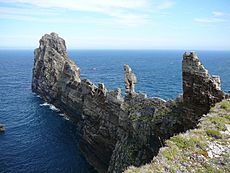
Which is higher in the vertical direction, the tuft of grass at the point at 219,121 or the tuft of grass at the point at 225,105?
the tuft of grass at the point at 225,105

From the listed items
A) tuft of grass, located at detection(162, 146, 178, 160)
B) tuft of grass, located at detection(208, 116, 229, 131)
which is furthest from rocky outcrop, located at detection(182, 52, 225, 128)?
tuft of grass, located at detection(162, 146, 178, 160)

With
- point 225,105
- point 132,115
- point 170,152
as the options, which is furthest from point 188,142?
point 132,115

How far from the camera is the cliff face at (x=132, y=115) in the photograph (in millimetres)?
31172

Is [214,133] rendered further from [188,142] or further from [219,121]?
[188,142]

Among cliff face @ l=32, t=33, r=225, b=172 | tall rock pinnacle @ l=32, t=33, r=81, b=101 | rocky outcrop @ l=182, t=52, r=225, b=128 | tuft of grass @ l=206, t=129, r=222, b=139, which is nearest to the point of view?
tuft of grass @ l=206, t=129, r=222, b=139

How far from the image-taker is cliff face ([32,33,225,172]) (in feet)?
102

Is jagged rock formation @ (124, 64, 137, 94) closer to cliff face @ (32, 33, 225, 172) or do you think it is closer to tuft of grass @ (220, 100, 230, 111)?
cliff face @ (32, 33, 225, 172)

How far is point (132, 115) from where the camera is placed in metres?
43.7

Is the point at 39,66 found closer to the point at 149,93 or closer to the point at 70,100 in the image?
the point at 70,100

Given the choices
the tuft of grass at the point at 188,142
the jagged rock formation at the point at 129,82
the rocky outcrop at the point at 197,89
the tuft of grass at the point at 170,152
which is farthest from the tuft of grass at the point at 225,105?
the jagged rock formation at the point at 129,82

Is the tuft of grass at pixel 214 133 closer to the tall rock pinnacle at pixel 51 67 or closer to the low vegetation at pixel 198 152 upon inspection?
the low vegetation at pixel 198 152

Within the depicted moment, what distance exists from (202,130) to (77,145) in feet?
171

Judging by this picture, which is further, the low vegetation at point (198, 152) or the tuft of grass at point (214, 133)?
the tuft of grass at point (214, 133)

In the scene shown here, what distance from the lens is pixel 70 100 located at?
87.1 meters
